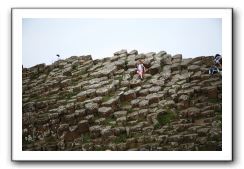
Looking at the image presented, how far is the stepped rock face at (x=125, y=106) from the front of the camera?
4.88m

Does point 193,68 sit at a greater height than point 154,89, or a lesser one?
greater

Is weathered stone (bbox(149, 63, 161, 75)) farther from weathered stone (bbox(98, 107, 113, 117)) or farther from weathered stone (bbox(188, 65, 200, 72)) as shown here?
weathered stone (bbox(98, 107, 113, 117))

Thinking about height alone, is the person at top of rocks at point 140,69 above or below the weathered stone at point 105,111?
above

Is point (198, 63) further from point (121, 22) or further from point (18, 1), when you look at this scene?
point (18, 1)

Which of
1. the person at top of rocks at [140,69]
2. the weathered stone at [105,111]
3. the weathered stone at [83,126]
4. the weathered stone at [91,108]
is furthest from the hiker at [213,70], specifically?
the weathered stone at [83,126]

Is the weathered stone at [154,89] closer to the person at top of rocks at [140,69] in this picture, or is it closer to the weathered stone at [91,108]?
the person at top of rocks at [140,69]

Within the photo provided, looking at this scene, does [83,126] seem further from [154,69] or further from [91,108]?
[154,69]

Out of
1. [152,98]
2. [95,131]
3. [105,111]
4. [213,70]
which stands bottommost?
[95,131]

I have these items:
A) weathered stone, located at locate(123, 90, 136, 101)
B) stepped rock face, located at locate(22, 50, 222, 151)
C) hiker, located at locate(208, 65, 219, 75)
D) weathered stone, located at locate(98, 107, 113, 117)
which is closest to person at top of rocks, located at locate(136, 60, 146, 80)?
stepped rock face, located at locate(22, 50, 222, 151)

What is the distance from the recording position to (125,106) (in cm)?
493

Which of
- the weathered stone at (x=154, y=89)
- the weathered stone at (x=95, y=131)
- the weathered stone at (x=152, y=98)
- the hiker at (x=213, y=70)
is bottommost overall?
the weathered stone at (x=95, y=131)

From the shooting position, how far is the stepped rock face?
4.88m

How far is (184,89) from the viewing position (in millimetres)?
4918

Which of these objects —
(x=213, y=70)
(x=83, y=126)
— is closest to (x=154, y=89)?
(x=213, y=70)
